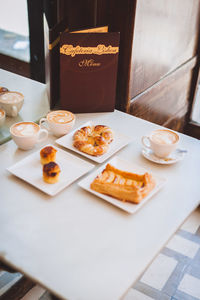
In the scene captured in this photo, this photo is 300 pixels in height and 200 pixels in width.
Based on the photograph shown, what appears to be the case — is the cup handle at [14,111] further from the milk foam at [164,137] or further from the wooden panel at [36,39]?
the milk foam at [164,137]

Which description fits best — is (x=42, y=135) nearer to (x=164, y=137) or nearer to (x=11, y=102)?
(x=11, y=102)

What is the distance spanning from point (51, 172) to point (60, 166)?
0.10 meters

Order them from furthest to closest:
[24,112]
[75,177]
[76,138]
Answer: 1. [24,112]
2. [76,138]
3. [75,177]

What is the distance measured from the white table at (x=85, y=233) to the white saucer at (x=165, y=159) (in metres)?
0.02

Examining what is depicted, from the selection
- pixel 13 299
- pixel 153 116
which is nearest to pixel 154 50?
pixel 153 116

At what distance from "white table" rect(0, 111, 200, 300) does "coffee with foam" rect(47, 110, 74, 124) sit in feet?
0.72

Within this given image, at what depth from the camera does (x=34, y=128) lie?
131 centimetres

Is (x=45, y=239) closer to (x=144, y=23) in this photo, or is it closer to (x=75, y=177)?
(x=75, y=177)

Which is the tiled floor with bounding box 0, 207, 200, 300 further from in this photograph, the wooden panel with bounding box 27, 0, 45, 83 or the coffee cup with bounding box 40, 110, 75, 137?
the wooden panel with bounding box 27, 0, 45, 83

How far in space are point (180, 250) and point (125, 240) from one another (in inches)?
41.6

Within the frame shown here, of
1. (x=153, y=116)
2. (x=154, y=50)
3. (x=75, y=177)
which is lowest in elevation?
(x=153, y=116)

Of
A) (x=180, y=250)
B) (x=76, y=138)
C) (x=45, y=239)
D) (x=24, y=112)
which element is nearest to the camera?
(x=45, y=239)

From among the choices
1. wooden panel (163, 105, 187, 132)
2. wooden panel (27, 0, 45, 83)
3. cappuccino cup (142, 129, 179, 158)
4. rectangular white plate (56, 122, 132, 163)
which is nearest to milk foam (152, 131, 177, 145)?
cappuccino cup (142, 129, 179, 158)

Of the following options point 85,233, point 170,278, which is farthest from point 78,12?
point 170,278
